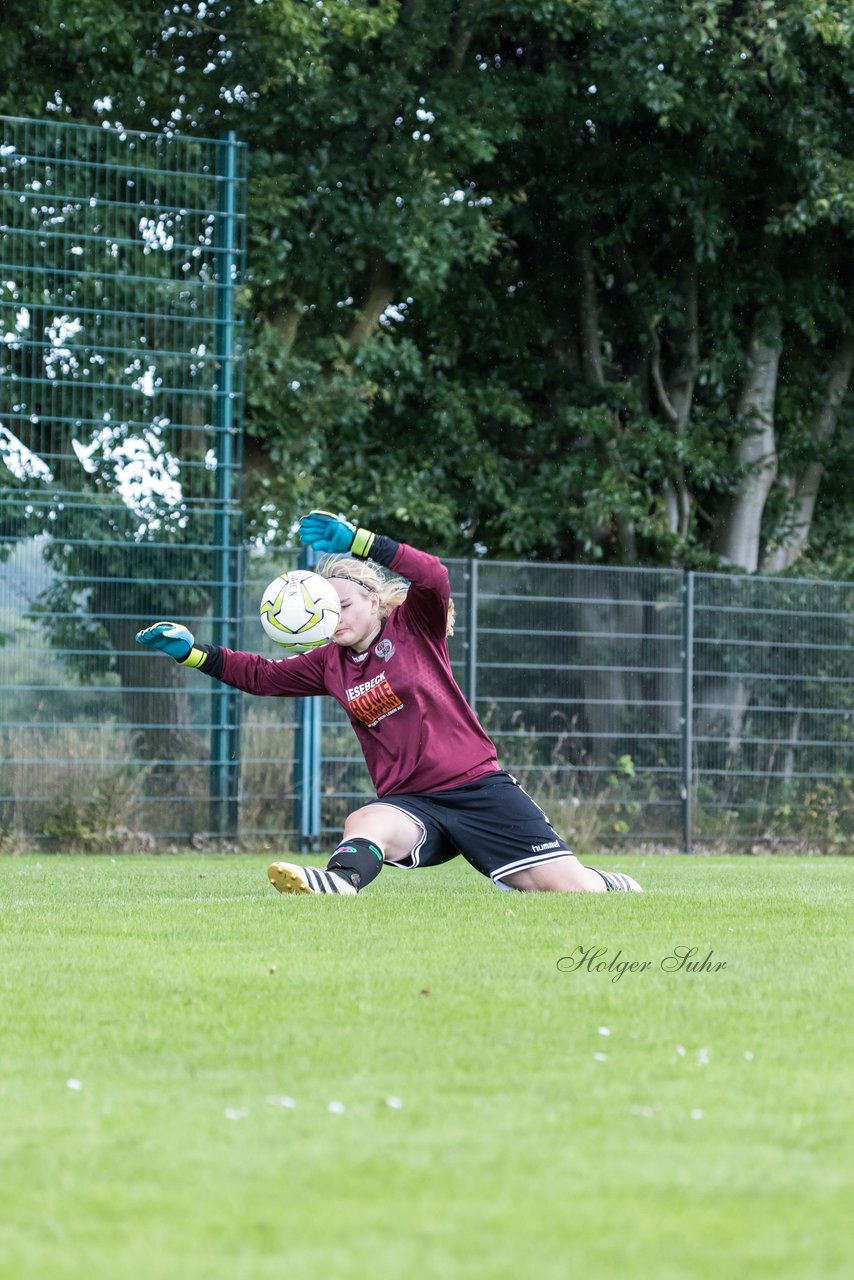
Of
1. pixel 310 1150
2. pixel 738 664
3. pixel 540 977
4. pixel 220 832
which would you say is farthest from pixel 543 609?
pixel 310 1150

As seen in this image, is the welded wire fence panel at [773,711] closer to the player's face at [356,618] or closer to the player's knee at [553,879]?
the player's knee at [553,879]

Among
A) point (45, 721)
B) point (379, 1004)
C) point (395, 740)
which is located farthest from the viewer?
point (45, 721)

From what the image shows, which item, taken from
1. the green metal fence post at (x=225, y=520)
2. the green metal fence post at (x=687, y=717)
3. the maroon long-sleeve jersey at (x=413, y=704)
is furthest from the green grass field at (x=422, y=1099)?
the green metal fence post at (x=687, y=717)

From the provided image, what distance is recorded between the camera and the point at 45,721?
12.4 m

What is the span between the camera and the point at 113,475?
12.9 metres

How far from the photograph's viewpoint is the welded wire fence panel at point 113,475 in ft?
40.8

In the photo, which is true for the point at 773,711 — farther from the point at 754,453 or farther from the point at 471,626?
the point at 754,453

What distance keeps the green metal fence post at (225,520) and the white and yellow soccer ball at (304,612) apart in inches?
199

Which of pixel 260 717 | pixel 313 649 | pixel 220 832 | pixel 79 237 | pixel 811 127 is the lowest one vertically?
pixel 220 832

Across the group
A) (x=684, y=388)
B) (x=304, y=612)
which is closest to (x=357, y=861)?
(x=304, y=612)

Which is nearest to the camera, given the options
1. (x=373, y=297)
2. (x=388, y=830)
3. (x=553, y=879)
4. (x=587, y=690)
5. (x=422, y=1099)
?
(x=422, y=1099)

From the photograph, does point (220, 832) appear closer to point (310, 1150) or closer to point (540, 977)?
point (540, 977)

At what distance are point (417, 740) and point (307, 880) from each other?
0.92 m

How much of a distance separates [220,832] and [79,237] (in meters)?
4.46
